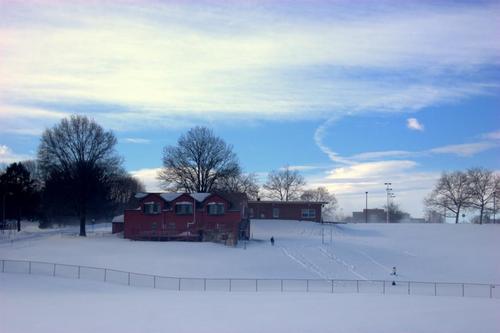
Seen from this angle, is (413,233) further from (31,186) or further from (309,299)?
(31,186)

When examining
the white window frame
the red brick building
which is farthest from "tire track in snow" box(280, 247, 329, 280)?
the white window frame

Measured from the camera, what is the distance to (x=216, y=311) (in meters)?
27.9

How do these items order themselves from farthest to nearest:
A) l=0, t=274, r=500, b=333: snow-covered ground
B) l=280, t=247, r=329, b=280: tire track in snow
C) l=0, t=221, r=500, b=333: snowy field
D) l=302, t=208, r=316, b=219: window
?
l=302, t=208, r=316, b=219: window < l=280, t=247, r=329, b=280: tire track in snow < l=0, t=221, r=500, b=333: snowy field < l=0, t=274, r=500, b=333: snow-covered ground

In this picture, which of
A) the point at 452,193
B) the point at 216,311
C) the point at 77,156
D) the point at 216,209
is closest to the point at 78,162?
the point at 77,156

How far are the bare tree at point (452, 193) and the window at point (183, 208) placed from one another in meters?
68.0

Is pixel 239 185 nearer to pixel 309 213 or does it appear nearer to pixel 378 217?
pixel 309 213

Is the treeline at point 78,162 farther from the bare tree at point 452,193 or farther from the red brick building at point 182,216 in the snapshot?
the bare tree at point 452,193

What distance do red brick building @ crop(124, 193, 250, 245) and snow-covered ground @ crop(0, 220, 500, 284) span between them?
3.31m

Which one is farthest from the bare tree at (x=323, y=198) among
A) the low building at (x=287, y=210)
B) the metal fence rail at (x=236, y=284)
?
the metal fence rail at (x=236, y=284)

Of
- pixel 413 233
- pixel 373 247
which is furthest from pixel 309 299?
pixel 413 233

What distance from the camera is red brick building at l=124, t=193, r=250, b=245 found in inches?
2653

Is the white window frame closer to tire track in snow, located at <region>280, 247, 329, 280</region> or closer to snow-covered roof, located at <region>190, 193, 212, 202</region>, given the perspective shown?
snow-covered roof, located at <region>190, 193, 212, 202</region>

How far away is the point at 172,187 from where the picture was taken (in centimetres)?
9138

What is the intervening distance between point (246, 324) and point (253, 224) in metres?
62.6
